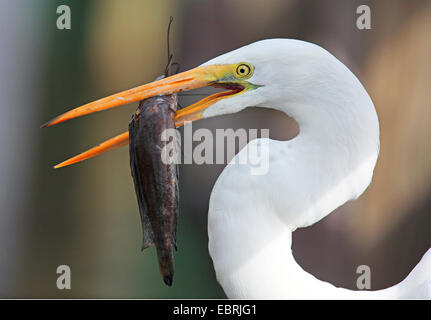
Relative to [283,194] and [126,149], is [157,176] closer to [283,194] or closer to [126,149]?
[283,194]

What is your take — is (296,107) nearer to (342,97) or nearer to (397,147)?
(342,97)

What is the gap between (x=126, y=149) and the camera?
197 centimetres

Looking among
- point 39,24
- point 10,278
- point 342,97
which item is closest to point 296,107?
point 342,97

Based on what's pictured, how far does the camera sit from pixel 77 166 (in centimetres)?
195

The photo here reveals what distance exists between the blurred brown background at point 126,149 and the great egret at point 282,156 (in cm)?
85

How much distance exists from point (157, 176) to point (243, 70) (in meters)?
0.24

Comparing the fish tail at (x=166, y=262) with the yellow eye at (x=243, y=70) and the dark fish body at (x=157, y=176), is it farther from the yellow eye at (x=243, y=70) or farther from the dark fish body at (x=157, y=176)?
the yellow eye at (x=243, y=70)

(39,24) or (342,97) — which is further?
(39,24)

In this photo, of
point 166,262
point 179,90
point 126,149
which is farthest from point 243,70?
point 126,149

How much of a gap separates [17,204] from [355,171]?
4.37 feet

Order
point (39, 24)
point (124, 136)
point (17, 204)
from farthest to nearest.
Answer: point (17, 204) → point (39, 24) → point (124, 136)

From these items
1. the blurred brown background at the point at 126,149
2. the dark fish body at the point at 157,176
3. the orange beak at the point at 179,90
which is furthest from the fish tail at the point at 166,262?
the blurred brown background at the point at 126,149

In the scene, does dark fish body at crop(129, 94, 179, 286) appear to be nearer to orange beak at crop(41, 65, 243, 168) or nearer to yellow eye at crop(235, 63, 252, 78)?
orange beak at crop(41, 65, 243, 168)

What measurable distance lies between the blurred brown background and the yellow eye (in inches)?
33.5
